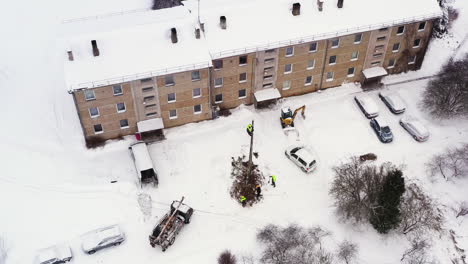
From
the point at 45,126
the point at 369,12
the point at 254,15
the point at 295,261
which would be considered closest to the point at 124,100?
the point at 45,126

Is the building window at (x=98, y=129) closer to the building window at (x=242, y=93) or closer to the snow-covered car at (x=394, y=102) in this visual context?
the building window at (x=242, y=93)

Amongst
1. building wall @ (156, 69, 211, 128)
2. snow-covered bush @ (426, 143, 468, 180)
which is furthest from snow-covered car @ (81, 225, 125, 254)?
snow-covered bush @ (426, 143, 468, 180)

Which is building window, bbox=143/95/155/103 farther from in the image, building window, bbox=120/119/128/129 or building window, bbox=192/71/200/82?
building window, bbox=192/71/200/82

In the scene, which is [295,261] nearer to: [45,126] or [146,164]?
[146,164]

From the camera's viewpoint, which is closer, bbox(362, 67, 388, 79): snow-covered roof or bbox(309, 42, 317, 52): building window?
bbox(309, 42, 317, 52): building window

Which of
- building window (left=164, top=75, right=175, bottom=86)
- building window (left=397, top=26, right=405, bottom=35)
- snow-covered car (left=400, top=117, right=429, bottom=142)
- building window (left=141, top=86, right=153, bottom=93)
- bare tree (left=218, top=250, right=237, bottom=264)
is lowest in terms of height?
bare tree (left=218, top=250, right=237, bottom=264)

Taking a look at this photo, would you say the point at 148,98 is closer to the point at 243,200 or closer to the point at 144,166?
the point at 144,166

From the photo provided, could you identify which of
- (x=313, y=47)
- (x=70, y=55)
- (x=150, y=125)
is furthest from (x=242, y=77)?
(x=70, y=55)

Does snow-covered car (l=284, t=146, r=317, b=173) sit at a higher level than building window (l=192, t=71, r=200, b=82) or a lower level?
lower

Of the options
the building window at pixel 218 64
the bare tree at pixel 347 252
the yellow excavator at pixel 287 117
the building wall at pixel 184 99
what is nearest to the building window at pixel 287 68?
the yellow excavator at pixel 287 117
